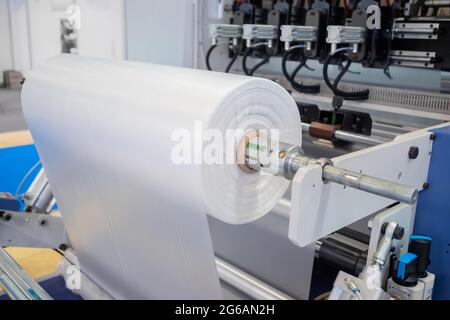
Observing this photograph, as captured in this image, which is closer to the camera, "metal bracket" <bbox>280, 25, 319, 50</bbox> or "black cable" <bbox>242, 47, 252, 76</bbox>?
"metal bracket" <bbox>280, 25, 319, 50</bbox>

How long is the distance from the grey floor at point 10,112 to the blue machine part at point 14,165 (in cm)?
160

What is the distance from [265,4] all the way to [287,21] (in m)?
0.23

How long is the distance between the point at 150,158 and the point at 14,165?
2315mm

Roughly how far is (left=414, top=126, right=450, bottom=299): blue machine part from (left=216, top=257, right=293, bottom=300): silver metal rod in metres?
0.44

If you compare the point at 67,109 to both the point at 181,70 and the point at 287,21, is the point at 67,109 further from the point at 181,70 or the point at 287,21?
the point at 287,21

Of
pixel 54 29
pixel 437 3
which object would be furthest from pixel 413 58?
pixel 54 29

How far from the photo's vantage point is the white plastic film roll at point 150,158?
806 millimetres

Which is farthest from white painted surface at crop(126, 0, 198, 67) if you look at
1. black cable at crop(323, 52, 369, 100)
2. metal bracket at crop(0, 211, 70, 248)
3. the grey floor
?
the grey floor

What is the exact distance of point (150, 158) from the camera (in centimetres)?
86

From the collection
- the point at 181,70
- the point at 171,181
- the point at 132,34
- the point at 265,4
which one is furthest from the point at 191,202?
the point at 265,4

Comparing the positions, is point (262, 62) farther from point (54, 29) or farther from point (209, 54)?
point (54, 29)

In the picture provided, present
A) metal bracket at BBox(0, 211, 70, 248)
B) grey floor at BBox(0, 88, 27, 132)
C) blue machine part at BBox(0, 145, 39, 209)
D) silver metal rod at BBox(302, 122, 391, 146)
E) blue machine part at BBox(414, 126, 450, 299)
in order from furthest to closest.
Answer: grey floor at BBox(0, 88, 27, 132) < blue machine part at BBox(0, 145, 39, 209) < metal bracket at BBox(0, 211, 70, 248) < silver metal rod at BBox(302, 122, 391, 146) < blue machine part at BBox(414, 126, 450, 299)

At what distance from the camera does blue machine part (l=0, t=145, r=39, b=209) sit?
2.79 metres

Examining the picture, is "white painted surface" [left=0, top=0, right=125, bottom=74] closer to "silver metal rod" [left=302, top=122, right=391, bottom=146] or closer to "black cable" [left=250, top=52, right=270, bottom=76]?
"black cable" [left=250, top=52, right=270, bottom=76]
